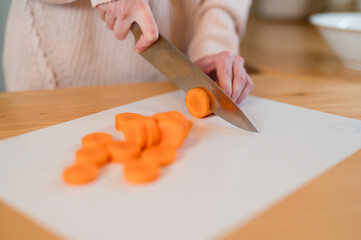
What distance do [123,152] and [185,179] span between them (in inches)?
4.9

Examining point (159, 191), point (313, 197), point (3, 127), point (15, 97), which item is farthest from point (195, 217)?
point (15, 97)

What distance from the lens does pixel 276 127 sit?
80 centimetres

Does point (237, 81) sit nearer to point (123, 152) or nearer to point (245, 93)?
point (245, 93)

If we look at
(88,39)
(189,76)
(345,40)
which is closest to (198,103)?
(189,76)

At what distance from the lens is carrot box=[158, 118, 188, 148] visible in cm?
66

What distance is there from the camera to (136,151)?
2.06 feet

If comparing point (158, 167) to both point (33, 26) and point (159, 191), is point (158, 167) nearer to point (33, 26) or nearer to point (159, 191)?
point (159, 191)

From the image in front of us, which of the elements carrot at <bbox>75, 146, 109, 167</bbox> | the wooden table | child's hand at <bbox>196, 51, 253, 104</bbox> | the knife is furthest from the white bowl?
carrot at <bbox>75, 146, 109, 167</bbox>

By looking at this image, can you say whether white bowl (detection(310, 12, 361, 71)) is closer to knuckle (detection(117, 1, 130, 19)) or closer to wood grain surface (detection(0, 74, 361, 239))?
wood grain surface (detection(0, 74, 361, 239))

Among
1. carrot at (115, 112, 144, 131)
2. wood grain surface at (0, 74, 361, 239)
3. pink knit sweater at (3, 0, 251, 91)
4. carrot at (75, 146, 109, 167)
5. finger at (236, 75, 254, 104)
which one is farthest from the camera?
pink knit sweater at (3, 0, 251, 91)

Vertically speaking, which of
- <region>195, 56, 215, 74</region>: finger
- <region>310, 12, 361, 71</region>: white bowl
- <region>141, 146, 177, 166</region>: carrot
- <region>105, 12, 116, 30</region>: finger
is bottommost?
<region>310, 12, 361, 71</region>: white bowl

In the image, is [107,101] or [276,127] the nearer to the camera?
[276,127]

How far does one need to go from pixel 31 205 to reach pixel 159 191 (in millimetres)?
189

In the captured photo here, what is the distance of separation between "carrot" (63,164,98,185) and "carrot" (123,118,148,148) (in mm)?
112
